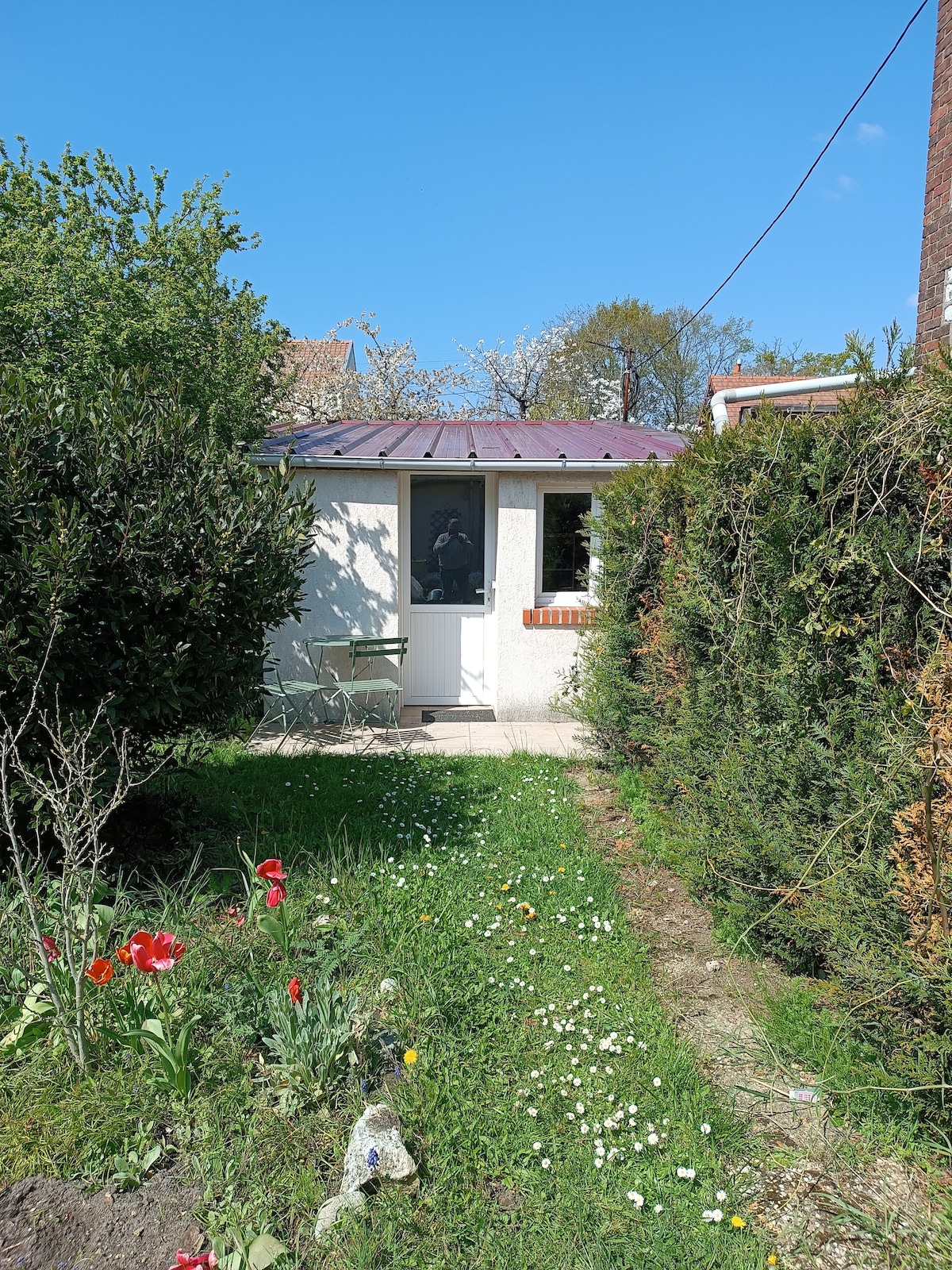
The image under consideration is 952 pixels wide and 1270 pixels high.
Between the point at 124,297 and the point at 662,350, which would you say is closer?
the point at 124,297

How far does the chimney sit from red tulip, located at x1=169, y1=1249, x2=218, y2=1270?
24.4ft

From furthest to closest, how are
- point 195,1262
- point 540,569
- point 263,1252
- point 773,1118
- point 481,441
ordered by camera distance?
1. point 481,441
2. point 540,569
3. point 773,1118
4. point 263,1252
5. point 195,1262

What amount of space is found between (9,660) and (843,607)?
3459 millimetres

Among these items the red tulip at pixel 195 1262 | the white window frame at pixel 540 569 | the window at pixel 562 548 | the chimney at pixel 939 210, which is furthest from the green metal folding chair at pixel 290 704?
the chimney at pixel 939 210

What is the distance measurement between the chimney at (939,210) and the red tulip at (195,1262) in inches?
292

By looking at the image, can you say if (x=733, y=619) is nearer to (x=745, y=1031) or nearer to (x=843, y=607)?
(x=843, y=607)

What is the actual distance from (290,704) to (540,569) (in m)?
3.02

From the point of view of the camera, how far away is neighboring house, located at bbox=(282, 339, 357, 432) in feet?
65.9

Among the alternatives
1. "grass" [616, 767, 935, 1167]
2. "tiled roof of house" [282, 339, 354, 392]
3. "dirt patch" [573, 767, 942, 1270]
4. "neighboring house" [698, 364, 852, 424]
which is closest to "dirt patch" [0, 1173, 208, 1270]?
"dirt patch" [573, 767, 942, 1270]

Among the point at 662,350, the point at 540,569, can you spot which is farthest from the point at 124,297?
the point at 662,350

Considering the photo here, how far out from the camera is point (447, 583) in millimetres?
8938

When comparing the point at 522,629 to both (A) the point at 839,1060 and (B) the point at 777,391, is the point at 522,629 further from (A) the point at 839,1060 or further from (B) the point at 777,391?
(A) the point at 839,1060

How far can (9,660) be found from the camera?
135 inches

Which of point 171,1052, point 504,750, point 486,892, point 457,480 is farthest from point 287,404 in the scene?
point 171,1052
